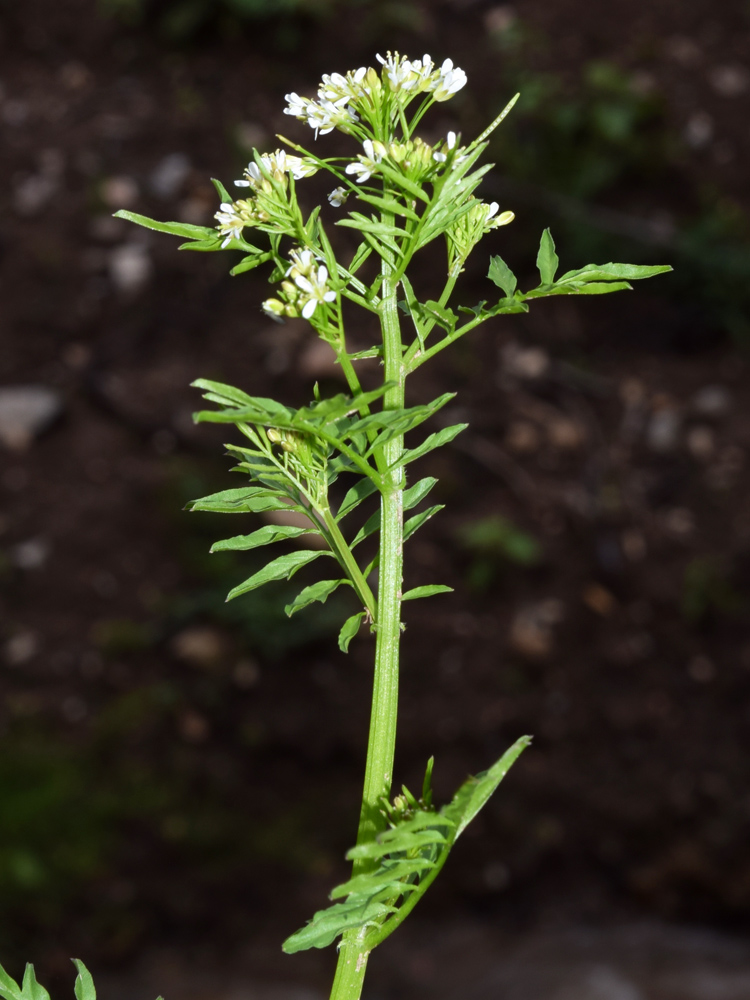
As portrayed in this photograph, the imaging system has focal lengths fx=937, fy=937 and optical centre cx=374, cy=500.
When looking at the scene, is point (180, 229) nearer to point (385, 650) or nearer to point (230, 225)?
point (230, 225)

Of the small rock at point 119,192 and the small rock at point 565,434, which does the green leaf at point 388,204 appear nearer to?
the small rock at point 565,434

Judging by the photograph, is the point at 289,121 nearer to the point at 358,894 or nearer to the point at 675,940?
the point at 675,940

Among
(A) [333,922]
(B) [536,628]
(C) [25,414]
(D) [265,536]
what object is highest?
(C) [25,414]

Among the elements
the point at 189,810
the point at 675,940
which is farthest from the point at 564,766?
the point at 189,810

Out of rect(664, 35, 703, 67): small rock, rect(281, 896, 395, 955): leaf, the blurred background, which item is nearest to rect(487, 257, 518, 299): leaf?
rect(281, 896, 395, 955): leaf

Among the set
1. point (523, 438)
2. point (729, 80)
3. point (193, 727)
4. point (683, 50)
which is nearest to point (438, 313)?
point (193, 727)

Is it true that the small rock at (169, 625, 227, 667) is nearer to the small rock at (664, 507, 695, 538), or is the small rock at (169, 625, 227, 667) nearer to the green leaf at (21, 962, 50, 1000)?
the small rock at (664, 507, 695, 538)
